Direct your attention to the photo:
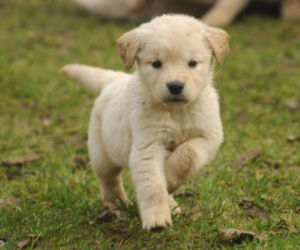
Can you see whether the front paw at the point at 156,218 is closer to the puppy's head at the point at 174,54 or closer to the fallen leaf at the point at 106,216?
the puppy's head at the point at 174,54

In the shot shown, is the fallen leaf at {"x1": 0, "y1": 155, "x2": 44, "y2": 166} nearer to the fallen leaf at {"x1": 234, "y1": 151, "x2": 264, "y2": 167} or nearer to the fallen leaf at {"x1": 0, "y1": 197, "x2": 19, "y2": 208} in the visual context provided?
the fallen leaf at {"x1": 0, "y1": 197, "x2": 19, "y2": 208}

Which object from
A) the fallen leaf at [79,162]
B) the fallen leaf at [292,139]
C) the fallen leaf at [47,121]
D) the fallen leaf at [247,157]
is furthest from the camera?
the fallen leaf at [47,121]

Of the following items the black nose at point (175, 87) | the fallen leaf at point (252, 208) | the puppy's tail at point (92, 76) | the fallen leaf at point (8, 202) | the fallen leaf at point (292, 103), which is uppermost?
the black nose at point (175, 87)

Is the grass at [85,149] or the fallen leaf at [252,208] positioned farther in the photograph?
the fallen leaf at [252,208]

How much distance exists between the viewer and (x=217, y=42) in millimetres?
3693

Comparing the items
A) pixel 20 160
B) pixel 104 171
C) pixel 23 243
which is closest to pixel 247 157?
pixel 104 171

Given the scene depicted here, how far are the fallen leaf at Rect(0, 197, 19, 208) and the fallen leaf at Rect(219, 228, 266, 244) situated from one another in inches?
71.4

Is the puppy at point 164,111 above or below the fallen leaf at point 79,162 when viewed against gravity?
above

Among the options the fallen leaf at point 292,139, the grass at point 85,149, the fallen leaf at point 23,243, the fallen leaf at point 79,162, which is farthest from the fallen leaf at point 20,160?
the fallen leaf at point 292,139

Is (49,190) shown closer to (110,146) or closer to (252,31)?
(110,146)

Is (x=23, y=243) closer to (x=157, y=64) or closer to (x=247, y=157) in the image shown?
(x=157, y=64)

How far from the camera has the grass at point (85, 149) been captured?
12.4 feet

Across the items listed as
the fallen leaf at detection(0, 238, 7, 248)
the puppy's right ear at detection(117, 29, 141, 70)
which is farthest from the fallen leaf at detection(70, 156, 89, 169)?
the puppy's right ear at detection(117, 29, 141, 70)

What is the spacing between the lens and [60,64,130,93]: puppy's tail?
15.2 ft
